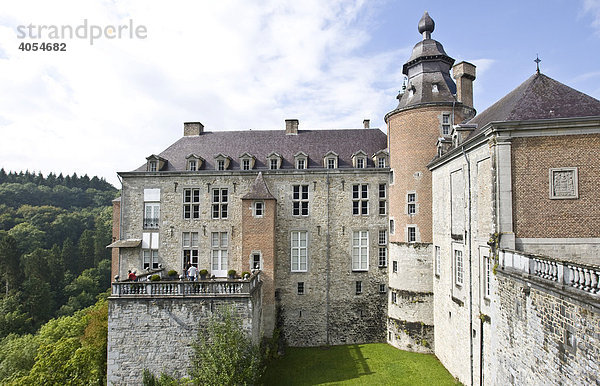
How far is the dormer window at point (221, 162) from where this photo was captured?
23.5m

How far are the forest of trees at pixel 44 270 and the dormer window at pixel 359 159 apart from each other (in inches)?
728

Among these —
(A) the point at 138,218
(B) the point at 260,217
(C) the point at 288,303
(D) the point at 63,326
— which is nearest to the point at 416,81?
(B) the point at 260,217

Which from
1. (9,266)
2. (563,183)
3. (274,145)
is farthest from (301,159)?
(9,266)

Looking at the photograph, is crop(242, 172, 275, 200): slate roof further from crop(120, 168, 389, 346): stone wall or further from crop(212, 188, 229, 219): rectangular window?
crop(212, 188, 229, 219): rectangular window

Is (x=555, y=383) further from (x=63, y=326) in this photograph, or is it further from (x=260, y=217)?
(x=63, y=326)

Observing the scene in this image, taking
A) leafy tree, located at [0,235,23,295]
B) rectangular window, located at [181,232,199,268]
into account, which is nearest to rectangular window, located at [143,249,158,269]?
rectangular window, located at [181,232,199,268]

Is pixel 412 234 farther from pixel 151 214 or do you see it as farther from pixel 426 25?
pixel 151 214

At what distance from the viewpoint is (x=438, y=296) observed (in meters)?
18.9

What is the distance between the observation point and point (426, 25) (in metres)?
21.8

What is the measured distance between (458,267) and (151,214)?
19.2 m

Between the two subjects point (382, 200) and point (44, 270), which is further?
point (44, 270)

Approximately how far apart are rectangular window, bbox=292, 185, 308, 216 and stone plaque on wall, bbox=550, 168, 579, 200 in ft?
45.4

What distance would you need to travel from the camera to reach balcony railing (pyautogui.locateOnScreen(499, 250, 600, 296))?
7340mm

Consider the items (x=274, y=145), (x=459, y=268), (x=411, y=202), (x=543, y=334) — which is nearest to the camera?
(x=543, y=334)
